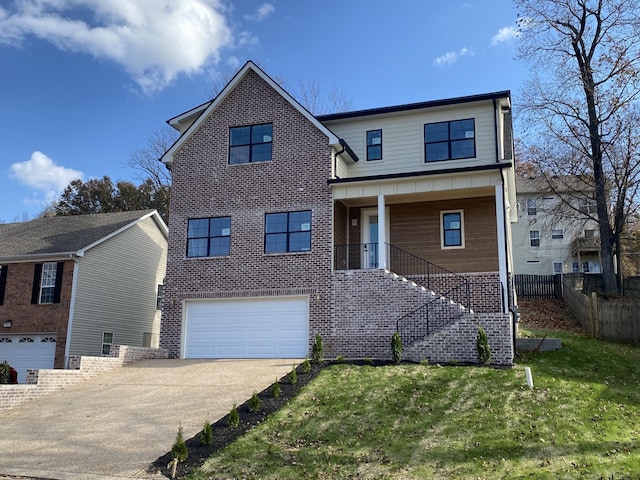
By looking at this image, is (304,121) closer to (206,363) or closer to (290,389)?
(206,363)

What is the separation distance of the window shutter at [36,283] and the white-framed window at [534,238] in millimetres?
34789

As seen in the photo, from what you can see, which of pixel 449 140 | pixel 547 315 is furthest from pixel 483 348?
pixel 547 315

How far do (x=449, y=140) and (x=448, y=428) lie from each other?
467 inches

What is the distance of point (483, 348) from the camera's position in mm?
14414

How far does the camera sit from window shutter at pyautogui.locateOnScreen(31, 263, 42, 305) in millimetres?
22359

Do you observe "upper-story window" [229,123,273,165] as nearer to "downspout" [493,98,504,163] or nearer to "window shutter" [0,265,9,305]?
"downspout" [493,98,504,163]

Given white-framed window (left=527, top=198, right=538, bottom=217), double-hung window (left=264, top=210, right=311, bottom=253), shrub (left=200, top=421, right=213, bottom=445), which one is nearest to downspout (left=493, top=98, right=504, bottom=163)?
double-hung window (left=264, top=210, right=311, bottom=253)

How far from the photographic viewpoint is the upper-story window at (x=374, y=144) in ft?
67.0

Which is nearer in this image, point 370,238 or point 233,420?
point 233,420

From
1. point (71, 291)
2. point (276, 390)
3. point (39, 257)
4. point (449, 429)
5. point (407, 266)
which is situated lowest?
point (449, 429)

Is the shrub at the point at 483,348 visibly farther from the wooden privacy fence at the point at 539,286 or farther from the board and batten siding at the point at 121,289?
the wooden privacy fence at the point at 539,286

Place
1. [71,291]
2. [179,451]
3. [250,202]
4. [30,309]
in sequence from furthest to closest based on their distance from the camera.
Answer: [30,309]
[71,291]
[250,202]
[179,451]

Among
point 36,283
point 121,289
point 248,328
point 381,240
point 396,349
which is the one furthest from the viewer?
point 121,289

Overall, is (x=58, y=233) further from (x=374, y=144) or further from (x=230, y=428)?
(x=230, y=428)
